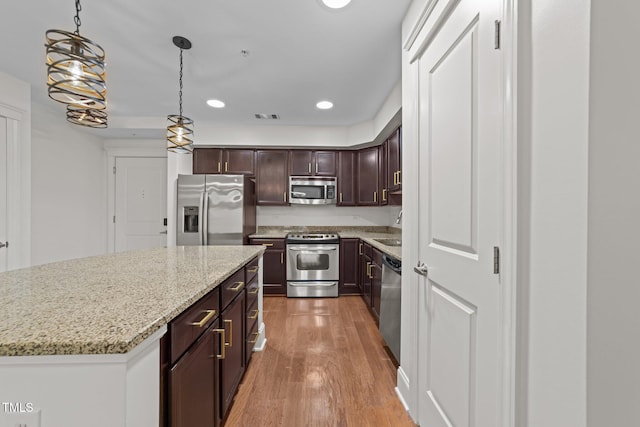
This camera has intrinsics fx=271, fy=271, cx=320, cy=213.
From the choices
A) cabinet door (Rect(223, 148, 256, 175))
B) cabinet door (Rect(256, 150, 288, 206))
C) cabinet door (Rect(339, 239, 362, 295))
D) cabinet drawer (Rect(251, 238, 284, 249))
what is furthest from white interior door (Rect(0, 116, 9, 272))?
cabinet door (Rect(339, 239, 362, 295))

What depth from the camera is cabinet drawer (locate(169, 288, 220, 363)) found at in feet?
2.97

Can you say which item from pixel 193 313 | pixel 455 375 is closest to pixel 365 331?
pixel 455 375

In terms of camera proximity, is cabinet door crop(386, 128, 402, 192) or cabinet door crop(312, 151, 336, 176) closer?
cabinet door crop(386, 128, 402, 192)

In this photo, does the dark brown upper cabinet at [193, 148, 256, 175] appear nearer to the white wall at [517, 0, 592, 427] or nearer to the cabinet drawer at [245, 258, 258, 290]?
the cabinet drawer at [245, 258, 258, 290]

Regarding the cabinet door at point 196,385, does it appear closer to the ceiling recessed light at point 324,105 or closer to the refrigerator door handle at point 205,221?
the refrigerator door handle at point 205,221

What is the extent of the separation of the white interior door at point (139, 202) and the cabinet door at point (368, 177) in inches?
125

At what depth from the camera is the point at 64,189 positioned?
3.73 m

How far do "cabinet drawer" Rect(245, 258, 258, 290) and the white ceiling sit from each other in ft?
5.68

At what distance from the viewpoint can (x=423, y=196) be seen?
1.53m

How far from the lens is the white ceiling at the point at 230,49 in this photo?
1777 millimetres

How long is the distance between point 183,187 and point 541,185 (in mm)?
3855

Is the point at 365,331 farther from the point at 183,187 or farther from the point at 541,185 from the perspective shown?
the point at 183,187

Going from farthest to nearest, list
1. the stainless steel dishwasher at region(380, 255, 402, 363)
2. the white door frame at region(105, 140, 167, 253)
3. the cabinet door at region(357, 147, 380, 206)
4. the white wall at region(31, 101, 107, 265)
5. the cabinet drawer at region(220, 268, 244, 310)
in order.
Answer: the white door frame at region(105, 140, 167, 253)
the cabinet door at region(357, 147, 380, 206)
the white wall at region(31, 101, 107, 265)
the stainless steel dishwasher at region(380, 255, 402, 363)
the cabinet drawer at region(220, 268, 244, 310)

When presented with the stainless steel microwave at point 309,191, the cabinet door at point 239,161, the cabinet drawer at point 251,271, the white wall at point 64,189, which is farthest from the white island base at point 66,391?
the white wall at point 64,189
